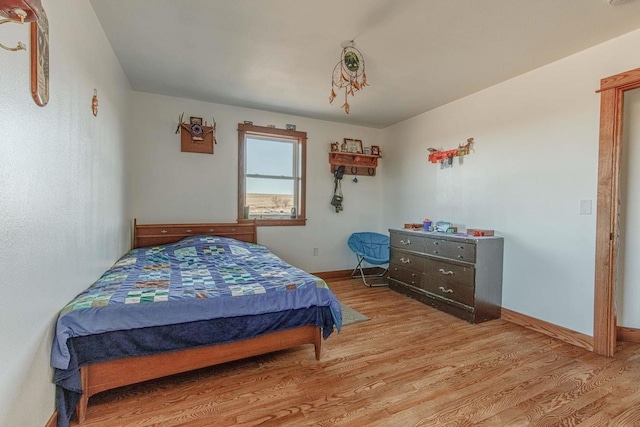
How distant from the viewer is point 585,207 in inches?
99.3

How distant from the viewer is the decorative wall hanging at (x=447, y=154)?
3.59m

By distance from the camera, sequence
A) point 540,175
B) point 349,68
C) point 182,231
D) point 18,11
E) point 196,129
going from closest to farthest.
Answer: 1. point 18,11
2. point 349,68
3. point 540,175
4. point 182,231
5. point 196,129

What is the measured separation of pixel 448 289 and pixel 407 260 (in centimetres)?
71

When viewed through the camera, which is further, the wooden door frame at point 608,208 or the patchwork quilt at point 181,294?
the wooden door frame at point 608,208

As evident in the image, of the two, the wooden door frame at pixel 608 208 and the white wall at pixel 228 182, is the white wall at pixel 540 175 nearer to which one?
the wooden door frame at pixel 608 208

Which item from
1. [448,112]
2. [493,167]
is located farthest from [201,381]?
[448,112]

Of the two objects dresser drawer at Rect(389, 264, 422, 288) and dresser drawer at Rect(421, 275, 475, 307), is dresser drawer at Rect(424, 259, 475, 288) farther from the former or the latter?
dresser drawer at Rect(389, 264, 422, 288)

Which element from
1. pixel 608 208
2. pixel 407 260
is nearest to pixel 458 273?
pixel 407 260

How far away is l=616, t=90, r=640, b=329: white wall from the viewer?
255 centimetres

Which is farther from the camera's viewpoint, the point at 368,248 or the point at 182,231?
the point at 368,248

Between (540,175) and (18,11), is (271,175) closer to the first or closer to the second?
(540,175)

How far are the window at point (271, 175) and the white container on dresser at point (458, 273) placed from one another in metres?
1.79

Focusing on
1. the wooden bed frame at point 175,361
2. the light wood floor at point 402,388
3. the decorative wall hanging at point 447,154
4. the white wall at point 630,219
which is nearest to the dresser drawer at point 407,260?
the light wood floor at point 402,388

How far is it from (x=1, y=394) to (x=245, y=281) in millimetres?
1320
